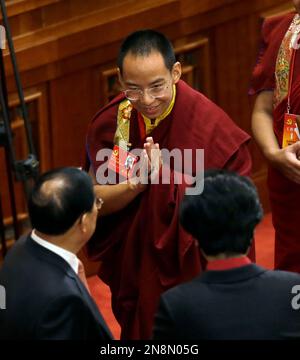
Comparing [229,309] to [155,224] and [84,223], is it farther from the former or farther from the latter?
[155,224]

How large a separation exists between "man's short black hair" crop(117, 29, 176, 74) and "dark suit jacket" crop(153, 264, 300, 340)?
1.07 m

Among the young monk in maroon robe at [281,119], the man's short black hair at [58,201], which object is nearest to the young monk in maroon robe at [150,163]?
the young monk in maroon robe at [281,119]

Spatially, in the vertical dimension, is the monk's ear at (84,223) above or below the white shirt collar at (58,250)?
above

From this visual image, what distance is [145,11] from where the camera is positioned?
5.47 meters

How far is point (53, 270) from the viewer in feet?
10.9

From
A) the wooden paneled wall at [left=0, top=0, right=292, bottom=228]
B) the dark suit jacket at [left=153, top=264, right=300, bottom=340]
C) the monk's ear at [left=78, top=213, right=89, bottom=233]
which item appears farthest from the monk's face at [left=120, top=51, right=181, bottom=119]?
the wooden paneled wall at [left=0, top=0, right=292, bottom=228]

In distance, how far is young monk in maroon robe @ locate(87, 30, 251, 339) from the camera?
3938 mm

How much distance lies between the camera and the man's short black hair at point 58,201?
11.0 ft

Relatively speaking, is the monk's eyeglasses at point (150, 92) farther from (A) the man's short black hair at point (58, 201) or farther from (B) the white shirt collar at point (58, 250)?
(B) the white shirt collar at point (58, 250)

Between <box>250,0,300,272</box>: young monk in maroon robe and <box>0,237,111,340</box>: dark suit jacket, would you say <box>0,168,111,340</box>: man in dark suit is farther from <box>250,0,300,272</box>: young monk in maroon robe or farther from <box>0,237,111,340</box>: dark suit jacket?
<box>250,0,300,272</box>: young monk in maroon robe

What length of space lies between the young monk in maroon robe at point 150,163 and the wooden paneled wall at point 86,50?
116 cm

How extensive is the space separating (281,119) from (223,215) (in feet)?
4.20

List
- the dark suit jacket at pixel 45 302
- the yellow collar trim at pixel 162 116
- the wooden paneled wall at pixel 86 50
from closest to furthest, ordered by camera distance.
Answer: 1. the dark suit jacket at pixel 45 302
2. the yellow collar trim at pixel 162 116
3. the wooden paneled wall at pixel 86 50

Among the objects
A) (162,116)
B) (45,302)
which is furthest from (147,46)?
(45,302)
